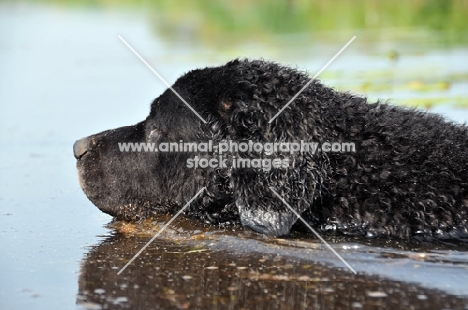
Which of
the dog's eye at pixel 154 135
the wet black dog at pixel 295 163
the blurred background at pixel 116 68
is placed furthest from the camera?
the dog's eye at pixel 154 135

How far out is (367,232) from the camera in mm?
5168

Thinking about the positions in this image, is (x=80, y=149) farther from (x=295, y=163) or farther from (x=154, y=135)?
(x=295, y=163)

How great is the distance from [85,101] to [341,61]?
5.10 metres

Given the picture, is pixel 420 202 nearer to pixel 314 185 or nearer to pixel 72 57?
pixel 314 185

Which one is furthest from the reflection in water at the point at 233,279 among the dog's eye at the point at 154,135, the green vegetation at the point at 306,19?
the green vegetation at the point at 306,19

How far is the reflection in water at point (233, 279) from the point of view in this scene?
4.09 m

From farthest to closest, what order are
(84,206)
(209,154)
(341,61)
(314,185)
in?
(341,61) < (84,206) < (209,154) < (314,185)

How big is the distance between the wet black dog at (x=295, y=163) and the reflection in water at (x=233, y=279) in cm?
30

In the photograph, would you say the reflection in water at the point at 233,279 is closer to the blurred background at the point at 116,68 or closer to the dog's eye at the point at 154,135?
the blurred background at the point at 116,68

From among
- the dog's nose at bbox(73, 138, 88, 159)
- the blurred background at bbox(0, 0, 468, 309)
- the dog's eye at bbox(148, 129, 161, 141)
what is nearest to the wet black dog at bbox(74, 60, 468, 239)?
the dog's eye at bbox(148, 129, 161, 141)

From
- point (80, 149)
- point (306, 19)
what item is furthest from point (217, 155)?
point (306, 19)

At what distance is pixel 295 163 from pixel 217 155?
1.91ft

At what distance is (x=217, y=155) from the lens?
17.4ft

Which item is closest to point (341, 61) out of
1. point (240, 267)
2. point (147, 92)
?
point (147, 92)
